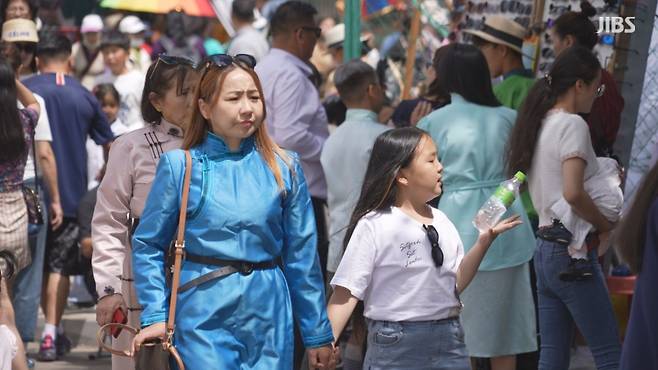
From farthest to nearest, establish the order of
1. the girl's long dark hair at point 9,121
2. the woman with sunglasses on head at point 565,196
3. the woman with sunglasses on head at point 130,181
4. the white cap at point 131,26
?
the white cap at point 131,26 → the girl's long dark hair at point 9,121 → the woman with sunglasses on head at point 565,196 → the woman with sunglasses on head at point 130,181

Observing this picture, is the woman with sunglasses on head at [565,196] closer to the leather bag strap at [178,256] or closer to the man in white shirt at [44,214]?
the leather bag strap at [178,256]

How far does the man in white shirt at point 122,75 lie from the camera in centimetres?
1269

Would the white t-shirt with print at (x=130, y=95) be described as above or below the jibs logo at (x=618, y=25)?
below

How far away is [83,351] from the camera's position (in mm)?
10172

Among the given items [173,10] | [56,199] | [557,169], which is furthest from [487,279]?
[173,10]

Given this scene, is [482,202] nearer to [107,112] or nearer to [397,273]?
[397,273]

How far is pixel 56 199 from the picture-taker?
962cm

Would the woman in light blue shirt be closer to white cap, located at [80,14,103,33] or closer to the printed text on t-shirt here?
the printed text on t-shirt

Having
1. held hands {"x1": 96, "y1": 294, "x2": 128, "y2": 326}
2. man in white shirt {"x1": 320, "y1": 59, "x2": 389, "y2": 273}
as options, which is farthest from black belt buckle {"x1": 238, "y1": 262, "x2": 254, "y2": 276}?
man in white shirt {"x1": 320, "y1": 59, "x2": 389, "y2": 273}

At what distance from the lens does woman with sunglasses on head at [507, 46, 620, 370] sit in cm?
652

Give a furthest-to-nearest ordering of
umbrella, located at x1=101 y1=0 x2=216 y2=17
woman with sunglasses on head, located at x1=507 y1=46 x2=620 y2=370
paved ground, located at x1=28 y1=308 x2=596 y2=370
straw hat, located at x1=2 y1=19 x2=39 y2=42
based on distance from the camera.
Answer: umbrella, located at x1=101 y1=0 x2=216 y2=17, straw hat, located at x1=2 y1=19 x2=39 y2=42, paved ground, located at x1=28 y1=308 x2=596 y2=370, woman with sunglasses on head, located at x1=507 y1=46 x2=620 y2=370

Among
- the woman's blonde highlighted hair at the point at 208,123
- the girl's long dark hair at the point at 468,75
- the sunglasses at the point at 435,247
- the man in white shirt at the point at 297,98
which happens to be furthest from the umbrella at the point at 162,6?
the woman's blonde highlighted hair at the point at 208,123

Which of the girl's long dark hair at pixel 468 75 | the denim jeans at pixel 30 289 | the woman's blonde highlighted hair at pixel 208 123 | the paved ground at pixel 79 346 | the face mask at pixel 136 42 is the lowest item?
the paved ground at pixel 79 346

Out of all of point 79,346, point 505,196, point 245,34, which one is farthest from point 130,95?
point 505,196
